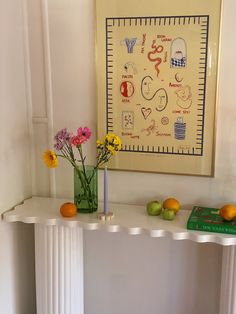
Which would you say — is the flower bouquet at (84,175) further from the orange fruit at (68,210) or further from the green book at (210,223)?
the green book at (210,223)

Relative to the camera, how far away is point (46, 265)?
6.72 ft

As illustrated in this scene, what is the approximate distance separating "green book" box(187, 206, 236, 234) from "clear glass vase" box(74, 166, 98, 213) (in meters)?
0.49

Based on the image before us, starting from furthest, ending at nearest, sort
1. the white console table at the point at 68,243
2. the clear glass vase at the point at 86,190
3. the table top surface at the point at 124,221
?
the clear glass vase at the point at 86,190 → the white console table at the point at 68,243 → the table top surface at the point at 124,221

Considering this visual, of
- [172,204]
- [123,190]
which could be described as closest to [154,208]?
[172,204]

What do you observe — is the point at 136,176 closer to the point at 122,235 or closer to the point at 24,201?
the point at 122,235

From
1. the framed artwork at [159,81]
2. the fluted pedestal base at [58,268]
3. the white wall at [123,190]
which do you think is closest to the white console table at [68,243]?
the fluted pedestal base at [58,268]

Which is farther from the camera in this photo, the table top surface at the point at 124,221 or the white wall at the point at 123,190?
the white wall at the point at 123,190

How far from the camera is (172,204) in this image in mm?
1896

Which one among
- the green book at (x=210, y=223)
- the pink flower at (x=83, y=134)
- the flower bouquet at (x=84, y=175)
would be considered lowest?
the green book at (x=210, y=223)

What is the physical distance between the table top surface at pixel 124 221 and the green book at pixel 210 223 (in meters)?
0.02

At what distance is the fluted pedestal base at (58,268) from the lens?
6.59ft

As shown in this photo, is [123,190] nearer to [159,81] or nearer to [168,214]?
[168,214]

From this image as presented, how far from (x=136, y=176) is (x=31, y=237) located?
74 centimetres

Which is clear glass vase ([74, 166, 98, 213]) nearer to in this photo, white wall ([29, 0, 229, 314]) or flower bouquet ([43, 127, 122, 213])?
flower bouquet ([43, 127, 122, 213])
